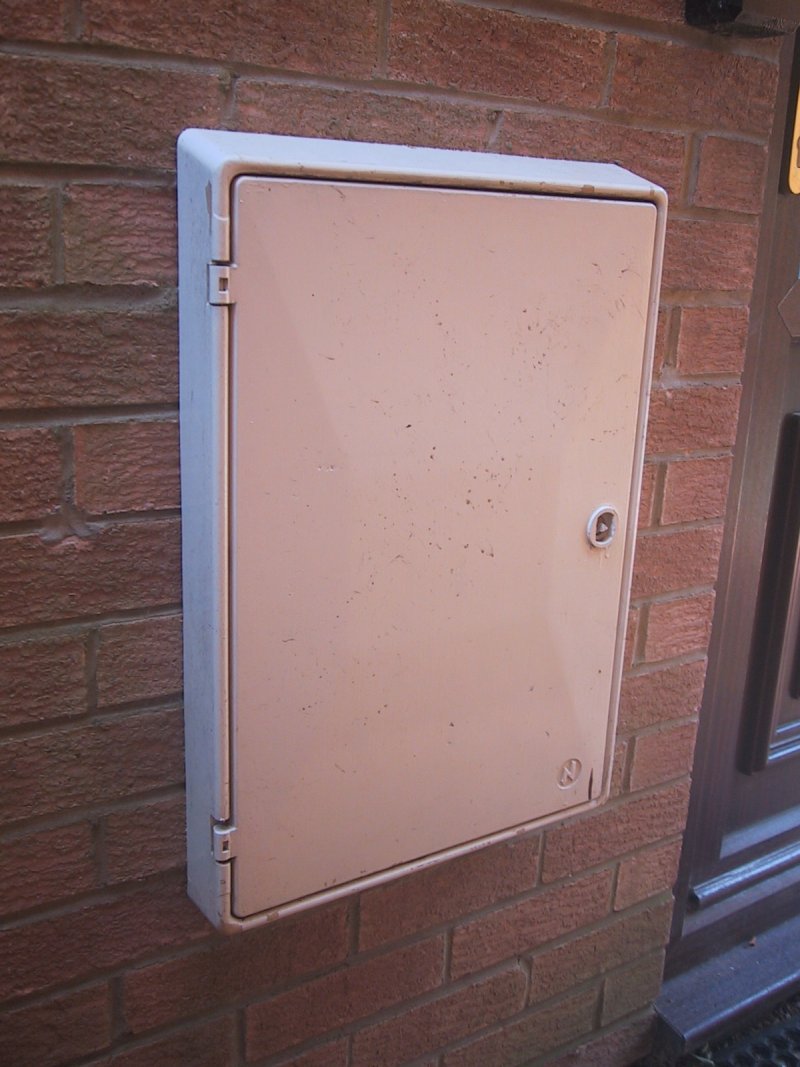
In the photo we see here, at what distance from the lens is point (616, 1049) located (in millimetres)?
1875

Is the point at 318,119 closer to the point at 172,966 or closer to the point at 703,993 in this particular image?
the point at 172,966

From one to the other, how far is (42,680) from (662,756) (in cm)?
113

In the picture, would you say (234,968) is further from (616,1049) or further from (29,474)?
(616,1049)

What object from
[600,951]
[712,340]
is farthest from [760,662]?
[712,340]

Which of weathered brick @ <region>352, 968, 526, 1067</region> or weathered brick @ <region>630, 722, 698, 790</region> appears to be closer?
weathered brick @ <region>352, 968, 526, 1067</region>

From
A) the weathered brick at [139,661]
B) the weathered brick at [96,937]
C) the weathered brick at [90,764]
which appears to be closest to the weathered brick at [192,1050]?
the weathered brick at [96,937]

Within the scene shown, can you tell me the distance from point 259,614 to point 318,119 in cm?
60

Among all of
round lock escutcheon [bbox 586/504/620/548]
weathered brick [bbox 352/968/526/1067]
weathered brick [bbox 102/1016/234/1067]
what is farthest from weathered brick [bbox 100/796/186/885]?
round lock escutcheon [bbox 586/504/620/548]

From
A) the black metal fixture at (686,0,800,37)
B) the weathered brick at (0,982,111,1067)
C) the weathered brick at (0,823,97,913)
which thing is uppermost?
the black metal fixture at (686,0,800,37)

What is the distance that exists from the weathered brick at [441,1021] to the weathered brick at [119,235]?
1.18m

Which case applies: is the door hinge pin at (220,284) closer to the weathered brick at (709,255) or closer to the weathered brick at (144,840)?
the weathered brick at (144,840)

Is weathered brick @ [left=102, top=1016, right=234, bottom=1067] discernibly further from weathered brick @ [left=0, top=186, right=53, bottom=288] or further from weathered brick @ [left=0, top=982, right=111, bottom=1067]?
weathered brick @ [left=0, top=186, right=53, bottom=288]

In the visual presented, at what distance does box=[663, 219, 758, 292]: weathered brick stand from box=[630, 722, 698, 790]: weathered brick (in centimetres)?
79

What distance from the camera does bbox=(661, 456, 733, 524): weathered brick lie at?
63.2 inches
